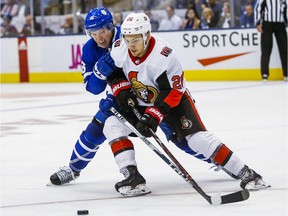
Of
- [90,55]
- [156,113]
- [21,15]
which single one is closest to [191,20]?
[21,15]

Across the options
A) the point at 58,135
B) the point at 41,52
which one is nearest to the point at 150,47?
the point at 58,135

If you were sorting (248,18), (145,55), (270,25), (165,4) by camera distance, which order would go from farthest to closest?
(165,4), (248,18), (270,25), (145,55)

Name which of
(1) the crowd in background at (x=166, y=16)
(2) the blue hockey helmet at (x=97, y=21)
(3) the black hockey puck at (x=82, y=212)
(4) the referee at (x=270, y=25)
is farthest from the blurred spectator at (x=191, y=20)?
(3) the black hockey puck at (x=82, y=212)

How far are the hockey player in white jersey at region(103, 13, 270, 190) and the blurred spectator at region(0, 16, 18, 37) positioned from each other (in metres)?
10.5

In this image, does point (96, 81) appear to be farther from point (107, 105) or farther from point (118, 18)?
point (118, 18)

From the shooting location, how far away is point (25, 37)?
14.8 meters

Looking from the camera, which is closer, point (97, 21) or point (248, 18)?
point (97, 21)

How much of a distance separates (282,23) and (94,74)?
27.0 ft

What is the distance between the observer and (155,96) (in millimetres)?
4746

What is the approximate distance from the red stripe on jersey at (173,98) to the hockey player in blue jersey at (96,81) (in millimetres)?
305

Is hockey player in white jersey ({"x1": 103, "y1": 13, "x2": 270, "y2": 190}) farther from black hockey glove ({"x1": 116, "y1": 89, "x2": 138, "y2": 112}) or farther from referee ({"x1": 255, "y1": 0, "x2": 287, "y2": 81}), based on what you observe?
referee ({"x1": 255, "y1": 0, "x2": 287, "y2": 81})

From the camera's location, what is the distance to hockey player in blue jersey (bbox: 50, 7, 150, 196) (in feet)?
15.6

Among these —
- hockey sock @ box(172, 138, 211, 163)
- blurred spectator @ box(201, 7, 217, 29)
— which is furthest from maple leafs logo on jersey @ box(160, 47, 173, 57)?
blurred spectator @ box(201, 7, 217, 29)

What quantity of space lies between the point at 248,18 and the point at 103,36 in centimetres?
865
